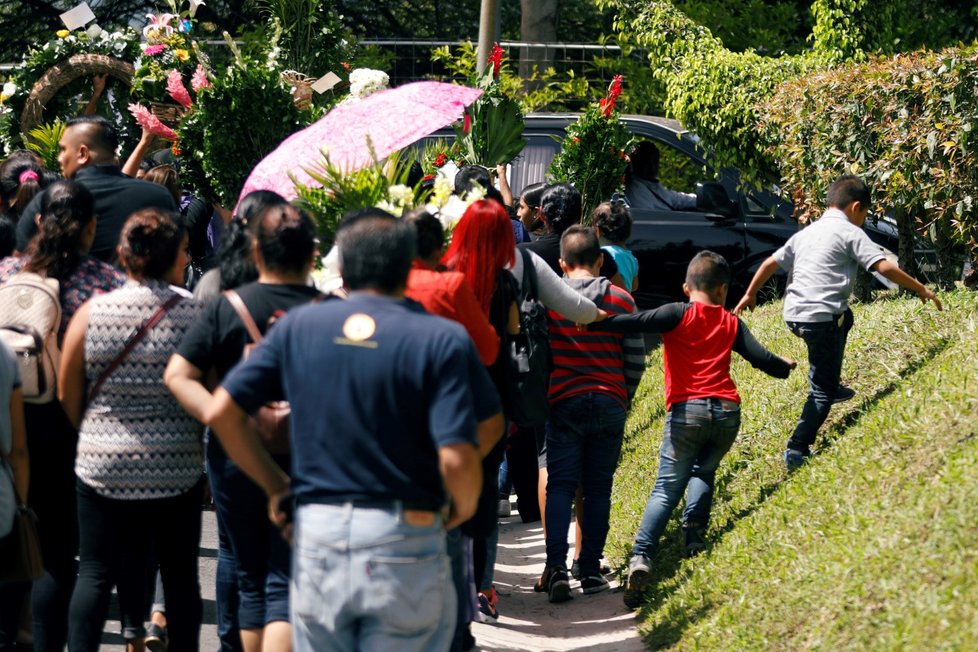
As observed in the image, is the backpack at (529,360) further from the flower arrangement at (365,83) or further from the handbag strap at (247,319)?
the flower arrangement at (365,83)

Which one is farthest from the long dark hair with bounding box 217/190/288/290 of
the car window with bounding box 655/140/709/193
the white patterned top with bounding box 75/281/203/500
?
the car window with bounding box 655/140/709/193

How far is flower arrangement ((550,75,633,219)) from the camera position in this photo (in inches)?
380

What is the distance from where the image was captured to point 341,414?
380 centimetres

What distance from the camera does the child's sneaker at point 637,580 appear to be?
6.64 m

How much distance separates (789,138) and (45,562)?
272 inches

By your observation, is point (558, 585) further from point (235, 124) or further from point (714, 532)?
point (235, 124)

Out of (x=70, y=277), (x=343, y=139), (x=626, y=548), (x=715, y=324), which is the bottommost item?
(x=626, y=548)

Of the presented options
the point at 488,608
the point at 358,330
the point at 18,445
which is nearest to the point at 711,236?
the point at 488,608

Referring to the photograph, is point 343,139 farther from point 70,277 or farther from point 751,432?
point 751,432

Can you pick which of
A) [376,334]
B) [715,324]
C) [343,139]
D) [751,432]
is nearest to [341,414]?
[376,334]

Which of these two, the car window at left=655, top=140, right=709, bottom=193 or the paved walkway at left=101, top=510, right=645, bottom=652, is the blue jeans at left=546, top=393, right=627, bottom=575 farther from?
the car window at left=655, top=140, right=709, bottom=193

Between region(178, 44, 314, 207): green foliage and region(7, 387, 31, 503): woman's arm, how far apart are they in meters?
2.85

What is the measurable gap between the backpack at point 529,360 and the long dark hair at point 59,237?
181 cm

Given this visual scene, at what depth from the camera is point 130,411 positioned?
4.89m
